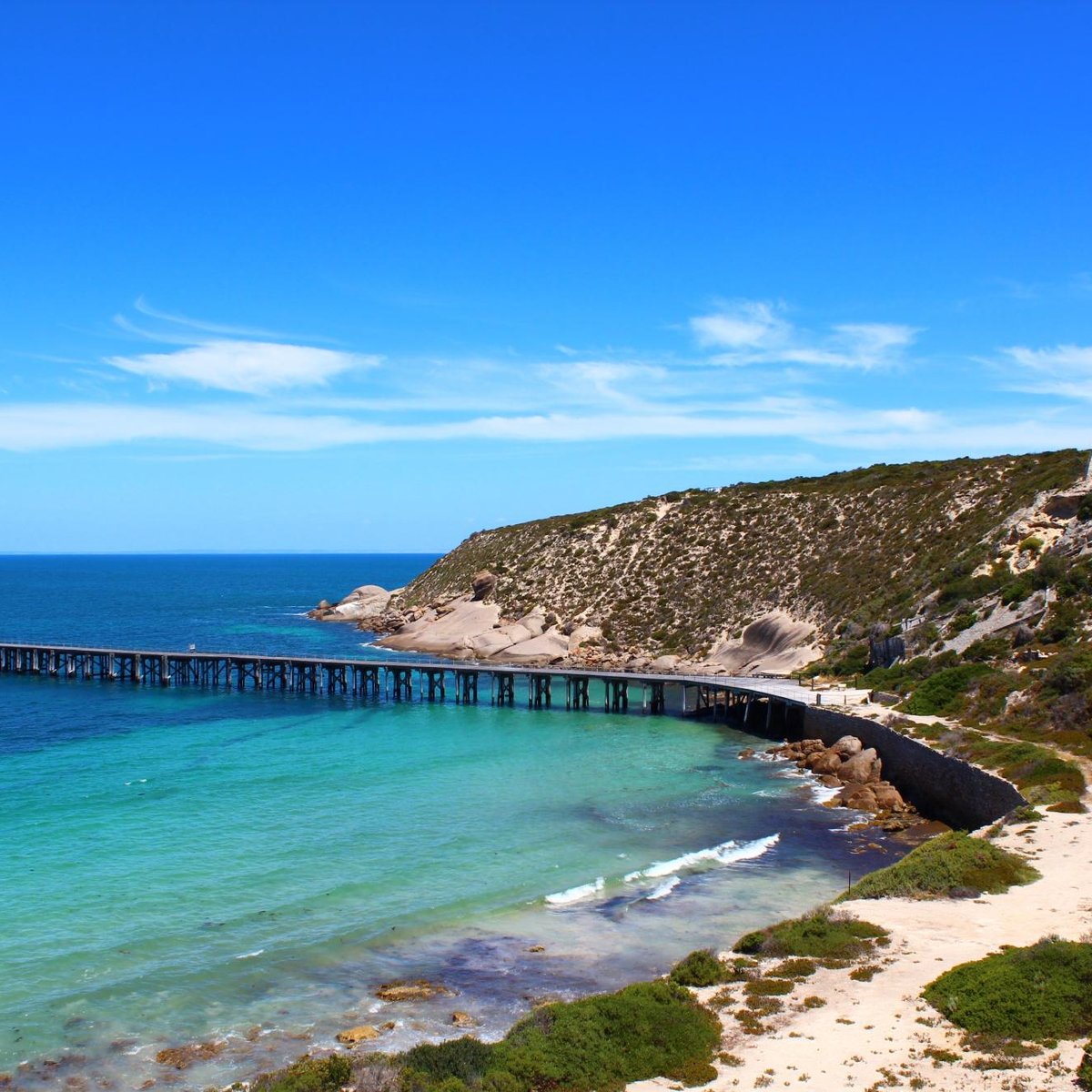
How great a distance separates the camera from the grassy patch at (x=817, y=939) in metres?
21.0

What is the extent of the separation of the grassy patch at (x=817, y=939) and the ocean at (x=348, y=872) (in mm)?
2885

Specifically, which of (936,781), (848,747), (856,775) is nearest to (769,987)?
(936,781)

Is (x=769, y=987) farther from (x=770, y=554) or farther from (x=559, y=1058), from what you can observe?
(x=770, y=554)

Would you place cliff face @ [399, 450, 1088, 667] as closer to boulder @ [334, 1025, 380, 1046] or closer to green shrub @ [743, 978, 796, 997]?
green shrub @ [743, 978, 796, 997]

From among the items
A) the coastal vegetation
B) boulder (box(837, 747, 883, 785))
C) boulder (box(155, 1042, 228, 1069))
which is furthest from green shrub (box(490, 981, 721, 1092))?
boulder (box(837, 747, 883, 785))

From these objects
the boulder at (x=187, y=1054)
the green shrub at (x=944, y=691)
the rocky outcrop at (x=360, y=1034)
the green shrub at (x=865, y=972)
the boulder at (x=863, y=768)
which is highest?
the green shrub at (x=944, y=691)

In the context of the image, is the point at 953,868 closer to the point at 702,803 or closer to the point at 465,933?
the point at 465,933

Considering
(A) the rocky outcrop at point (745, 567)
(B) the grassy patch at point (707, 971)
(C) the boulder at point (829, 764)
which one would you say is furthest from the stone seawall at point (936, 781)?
(B) the grassy patch at point (707, 971)

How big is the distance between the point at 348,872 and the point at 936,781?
69.5 ft

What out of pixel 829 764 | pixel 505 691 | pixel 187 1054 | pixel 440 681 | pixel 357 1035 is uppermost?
pixel 440 681

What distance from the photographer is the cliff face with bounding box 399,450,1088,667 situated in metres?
70.6

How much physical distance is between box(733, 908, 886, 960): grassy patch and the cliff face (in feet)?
139

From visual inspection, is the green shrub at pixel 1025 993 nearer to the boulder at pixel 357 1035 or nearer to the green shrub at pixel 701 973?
the green shrub at pixel 701 973

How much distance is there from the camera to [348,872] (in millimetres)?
30953
